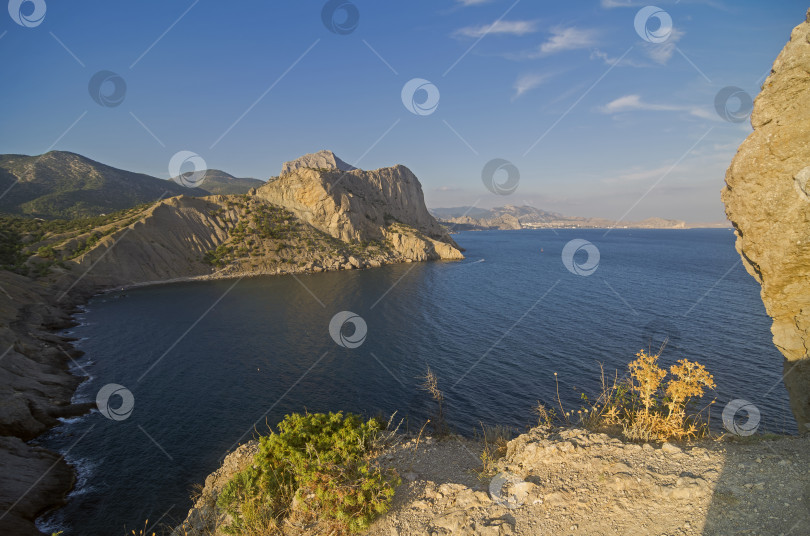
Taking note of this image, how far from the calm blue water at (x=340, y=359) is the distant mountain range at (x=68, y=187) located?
75.9 metres

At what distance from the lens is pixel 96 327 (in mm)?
45031

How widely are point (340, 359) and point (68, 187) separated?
504ft

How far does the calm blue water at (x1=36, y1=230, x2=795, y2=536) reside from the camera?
21625 millimetres

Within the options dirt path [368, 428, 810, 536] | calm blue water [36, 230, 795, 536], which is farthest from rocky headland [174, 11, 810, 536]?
calm blue water [36, 230, 795, 536]

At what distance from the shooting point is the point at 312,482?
821cm

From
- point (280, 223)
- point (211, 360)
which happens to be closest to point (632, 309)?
point (211, 360)

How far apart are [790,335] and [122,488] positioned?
28.0 meters

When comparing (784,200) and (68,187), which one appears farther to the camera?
(68,187)

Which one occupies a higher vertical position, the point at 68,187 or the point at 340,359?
the point at 340,359

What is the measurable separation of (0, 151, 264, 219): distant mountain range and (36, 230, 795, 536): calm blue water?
75.9 metres

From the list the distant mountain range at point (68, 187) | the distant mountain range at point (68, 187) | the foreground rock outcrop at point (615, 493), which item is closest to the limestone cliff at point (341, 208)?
the distant mountain range at point (68, 187)

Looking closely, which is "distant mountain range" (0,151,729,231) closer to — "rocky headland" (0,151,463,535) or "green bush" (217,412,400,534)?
"rocky headland" (0,151,463,535)

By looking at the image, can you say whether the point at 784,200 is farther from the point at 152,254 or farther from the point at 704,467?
the point at 152,254

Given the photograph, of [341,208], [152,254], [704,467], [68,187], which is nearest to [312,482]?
[704,467]
